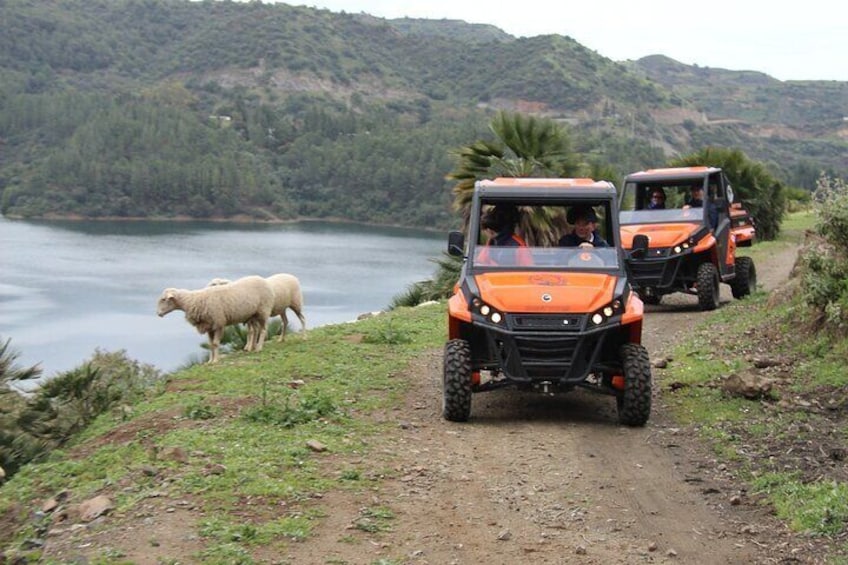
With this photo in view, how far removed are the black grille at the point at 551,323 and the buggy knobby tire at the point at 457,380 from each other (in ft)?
1.70

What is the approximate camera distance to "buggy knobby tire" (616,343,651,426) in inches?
354

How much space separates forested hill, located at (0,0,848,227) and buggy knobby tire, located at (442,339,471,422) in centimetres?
5727

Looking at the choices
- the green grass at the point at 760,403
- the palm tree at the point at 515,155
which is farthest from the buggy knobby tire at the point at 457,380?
the palm tree at the point at 515,155

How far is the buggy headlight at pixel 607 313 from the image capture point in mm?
8938

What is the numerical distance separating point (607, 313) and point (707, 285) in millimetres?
8172

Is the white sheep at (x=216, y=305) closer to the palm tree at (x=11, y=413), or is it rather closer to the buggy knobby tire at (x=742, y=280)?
the palm tree at (x=11, y=413)

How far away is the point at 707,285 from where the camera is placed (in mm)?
16656

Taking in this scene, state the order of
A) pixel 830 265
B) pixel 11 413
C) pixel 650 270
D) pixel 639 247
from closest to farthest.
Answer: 1. pixel 639 247
2. pixel 830 265
3. pixel 11 413
4. pixel 650 270

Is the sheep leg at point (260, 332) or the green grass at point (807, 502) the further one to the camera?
the sheep leg at point (260, 332)

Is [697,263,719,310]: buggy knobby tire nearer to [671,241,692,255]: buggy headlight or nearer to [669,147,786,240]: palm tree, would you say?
[671,241,692,255]: buggy headlight

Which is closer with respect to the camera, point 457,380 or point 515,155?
point 457,380

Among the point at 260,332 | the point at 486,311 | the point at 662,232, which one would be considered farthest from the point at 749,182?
the point at 486,311

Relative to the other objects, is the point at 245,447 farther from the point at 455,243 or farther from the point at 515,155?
the point at 515,155

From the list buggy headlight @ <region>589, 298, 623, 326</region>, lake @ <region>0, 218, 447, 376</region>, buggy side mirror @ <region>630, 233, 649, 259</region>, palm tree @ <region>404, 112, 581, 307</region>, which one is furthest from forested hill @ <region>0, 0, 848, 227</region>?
buggy headlight @ <region>589, 298, 623, 326</region>
